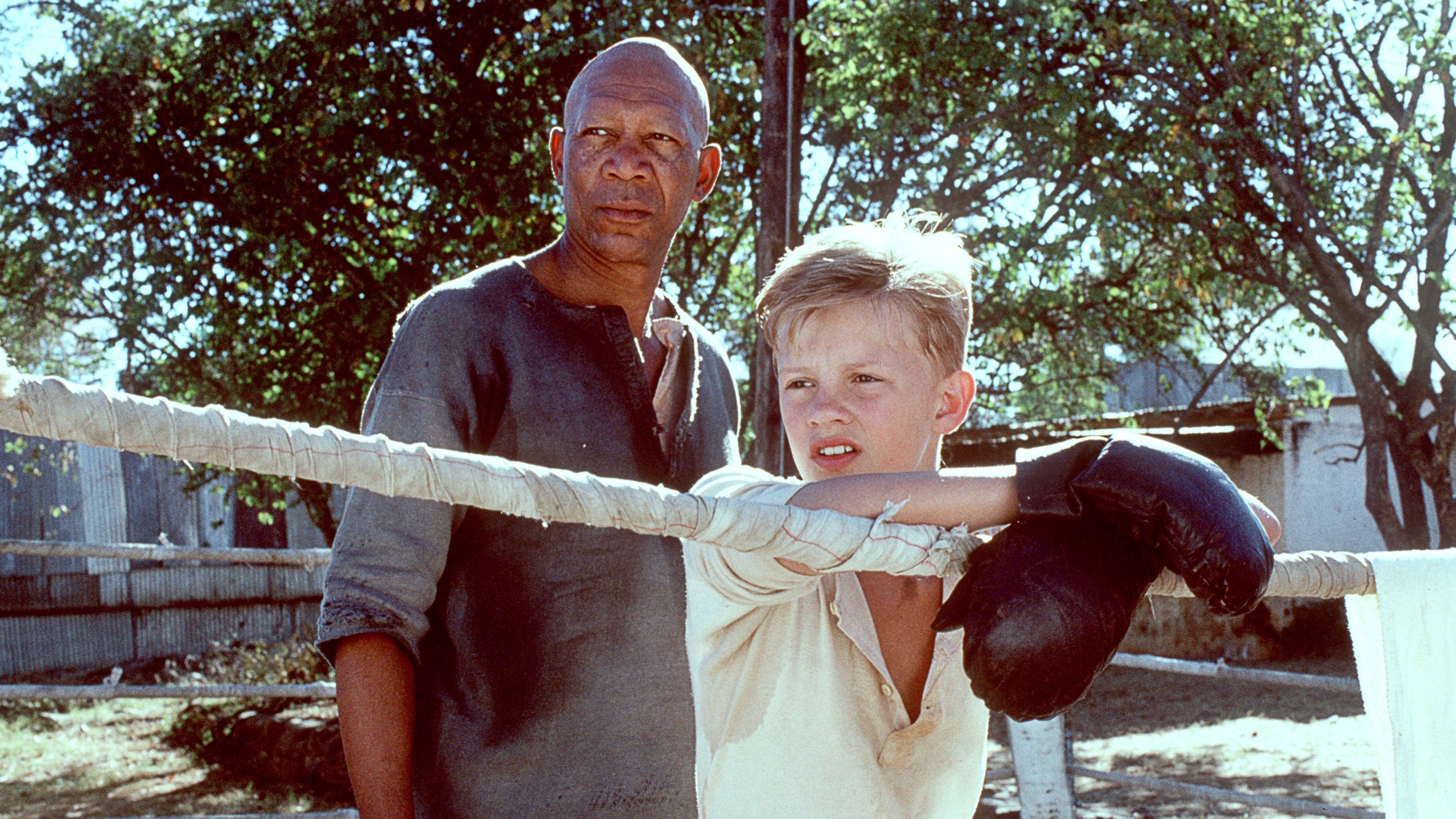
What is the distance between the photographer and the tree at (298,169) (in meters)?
8.30

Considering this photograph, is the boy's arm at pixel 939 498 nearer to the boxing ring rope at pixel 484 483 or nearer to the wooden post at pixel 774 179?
the boxing ring rope at pixel 484 483

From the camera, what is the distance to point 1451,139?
7824 millimetres

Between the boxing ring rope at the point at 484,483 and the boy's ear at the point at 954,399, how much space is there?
39 centimetres

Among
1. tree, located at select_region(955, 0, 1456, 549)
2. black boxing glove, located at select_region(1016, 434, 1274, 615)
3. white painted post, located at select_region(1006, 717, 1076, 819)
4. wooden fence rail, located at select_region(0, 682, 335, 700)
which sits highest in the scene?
tree, located at select_region(955, 0, 1456, 549)

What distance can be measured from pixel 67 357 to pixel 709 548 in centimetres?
1097

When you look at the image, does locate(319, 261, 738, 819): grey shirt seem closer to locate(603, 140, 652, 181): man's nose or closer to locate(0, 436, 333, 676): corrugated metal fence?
locate(603, 140, 652, 181): man's nose

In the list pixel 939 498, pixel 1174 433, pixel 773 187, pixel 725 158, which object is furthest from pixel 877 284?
pixel 1174 433

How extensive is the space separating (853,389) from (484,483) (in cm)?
64

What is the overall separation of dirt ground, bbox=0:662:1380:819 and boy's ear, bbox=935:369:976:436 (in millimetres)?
4859

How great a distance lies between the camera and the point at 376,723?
156 centimetres

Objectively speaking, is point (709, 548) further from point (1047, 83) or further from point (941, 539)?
point (1047, 83)

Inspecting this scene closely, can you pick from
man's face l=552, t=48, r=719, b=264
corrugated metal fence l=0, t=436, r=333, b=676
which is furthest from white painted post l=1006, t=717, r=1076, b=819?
corrugated metal fence l=0, t=436, r=333, b=676

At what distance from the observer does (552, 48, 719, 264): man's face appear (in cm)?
194

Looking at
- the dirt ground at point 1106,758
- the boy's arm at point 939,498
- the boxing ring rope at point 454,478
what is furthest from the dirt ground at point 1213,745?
the boxing ring rope at point 454,478
